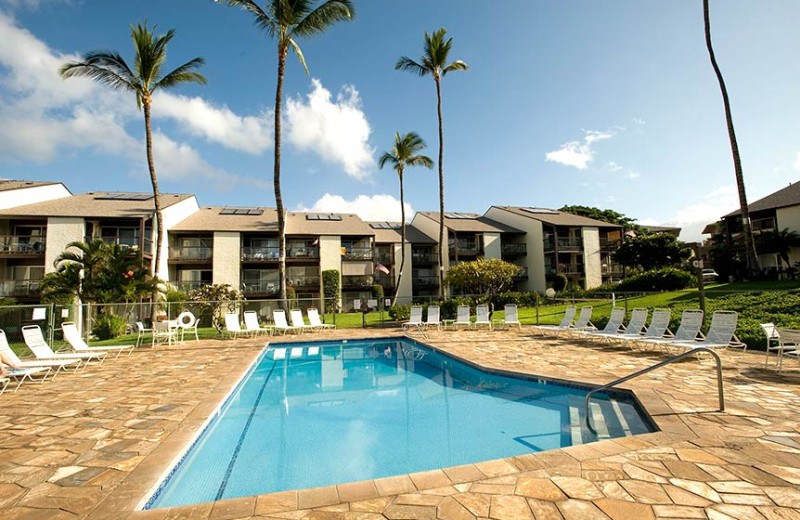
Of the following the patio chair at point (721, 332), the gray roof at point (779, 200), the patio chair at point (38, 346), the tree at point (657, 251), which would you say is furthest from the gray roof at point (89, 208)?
the gray roof at point (779, 200)

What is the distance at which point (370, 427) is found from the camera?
6137 millimetres

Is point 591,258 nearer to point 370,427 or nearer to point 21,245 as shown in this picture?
point 370,427

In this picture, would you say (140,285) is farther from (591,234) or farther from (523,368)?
(591,234)

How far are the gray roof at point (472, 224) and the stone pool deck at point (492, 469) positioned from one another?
28366 millimetres

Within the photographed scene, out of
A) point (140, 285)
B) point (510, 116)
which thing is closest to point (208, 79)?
point (140, 285)

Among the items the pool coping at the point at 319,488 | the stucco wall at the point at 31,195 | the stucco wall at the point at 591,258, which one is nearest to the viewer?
the pool coping at the point at 319,488

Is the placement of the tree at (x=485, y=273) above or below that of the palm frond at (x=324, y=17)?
below

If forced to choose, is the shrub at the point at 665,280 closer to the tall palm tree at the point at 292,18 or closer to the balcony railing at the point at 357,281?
the balcony railing at the point at 357,281

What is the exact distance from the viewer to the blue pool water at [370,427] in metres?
4.45

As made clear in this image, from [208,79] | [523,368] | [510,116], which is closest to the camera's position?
[523,368]

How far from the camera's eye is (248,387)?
877 cm

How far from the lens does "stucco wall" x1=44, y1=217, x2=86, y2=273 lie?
2309 centimetres

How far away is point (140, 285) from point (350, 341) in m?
10.1

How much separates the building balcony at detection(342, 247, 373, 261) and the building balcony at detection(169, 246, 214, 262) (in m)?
10.0
